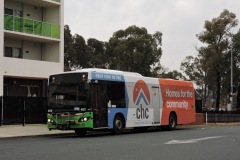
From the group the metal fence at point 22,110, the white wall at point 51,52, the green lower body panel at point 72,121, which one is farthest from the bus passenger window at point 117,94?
the white wall at point 51,52

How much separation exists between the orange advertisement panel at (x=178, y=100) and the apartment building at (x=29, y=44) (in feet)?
37.6

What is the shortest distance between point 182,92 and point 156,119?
382cm

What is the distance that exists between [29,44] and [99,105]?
52.8 feet

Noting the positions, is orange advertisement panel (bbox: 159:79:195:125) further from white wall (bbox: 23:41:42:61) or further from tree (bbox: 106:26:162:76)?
tree (bbox: 106:26:162:76)

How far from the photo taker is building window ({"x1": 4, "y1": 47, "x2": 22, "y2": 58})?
34.5 meters

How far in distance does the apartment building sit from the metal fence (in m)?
3.97

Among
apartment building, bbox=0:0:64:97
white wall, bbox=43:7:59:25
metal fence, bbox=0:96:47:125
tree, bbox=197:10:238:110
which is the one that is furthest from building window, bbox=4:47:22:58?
tree, bbox=197:10:238:110

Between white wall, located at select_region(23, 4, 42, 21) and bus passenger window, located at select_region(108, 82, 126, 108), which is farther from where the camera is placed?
white wall, located at select_region(23, 4, 42, 21)

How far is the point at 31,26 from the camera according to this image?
114 ft

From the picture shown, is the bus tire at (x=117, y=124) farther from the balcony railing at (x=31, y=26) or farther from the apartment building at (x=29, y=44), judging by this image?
the balcony railing at (x=31, y=26)

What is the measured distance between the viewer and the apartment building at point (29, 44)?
33000 mm

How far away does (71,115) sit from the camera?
21.5 metres

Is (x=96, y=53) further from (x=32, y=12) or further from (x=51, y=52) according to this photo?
(x=32, y=12)

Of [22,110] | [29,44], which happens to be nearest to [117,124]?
[22,110]
